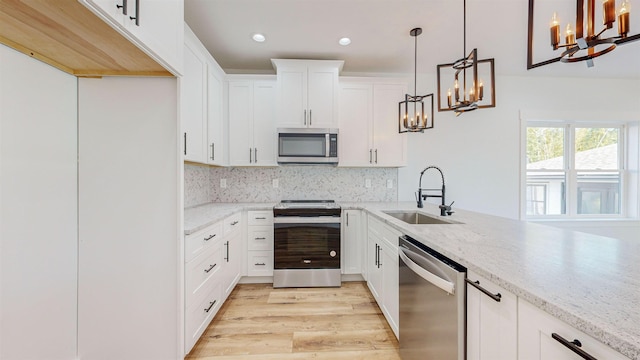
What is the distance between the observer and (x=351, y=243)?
9.43ft

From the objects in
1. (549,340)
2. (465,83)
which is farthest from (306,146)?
(549,340)

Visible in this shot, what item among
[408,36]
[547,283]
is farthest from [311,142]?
[547,283]

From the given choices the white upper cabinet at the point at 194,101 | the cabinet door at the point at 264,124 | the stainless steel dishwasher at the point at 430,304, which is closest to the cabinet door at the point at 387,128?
the cabinet door at the point at 264,124

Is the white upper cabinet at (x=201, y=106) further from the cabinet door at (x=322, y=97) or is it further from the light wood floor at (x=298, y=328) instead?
the light wood floor at (x=298, y=328)

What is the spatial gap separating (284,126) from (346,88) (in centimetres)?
92

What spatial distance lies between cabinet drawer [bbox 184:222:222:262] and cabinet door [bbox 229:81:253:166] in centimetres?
110

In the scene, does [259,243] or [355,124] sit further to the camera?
[355,124]

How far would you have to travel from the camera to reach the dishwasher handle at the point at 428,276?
1.04 m

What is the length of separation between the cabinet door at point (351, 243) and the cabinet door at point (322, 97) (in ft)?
3.64

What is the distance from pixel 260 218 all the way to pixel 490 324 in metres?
2.35

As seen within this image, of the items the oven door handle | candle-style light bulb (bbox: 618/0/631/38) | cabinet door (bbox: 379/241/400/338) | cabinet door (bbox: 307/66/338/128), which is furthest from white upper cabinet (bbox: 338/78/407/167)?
candle-style light bulb (bbox: 618/0/631/38)

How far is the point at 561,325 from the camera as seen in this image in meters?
0.64

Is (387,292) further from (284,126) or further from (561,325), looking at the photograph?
(284,126)

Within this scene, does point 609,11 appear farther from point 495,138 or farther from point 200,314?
point 495,138
